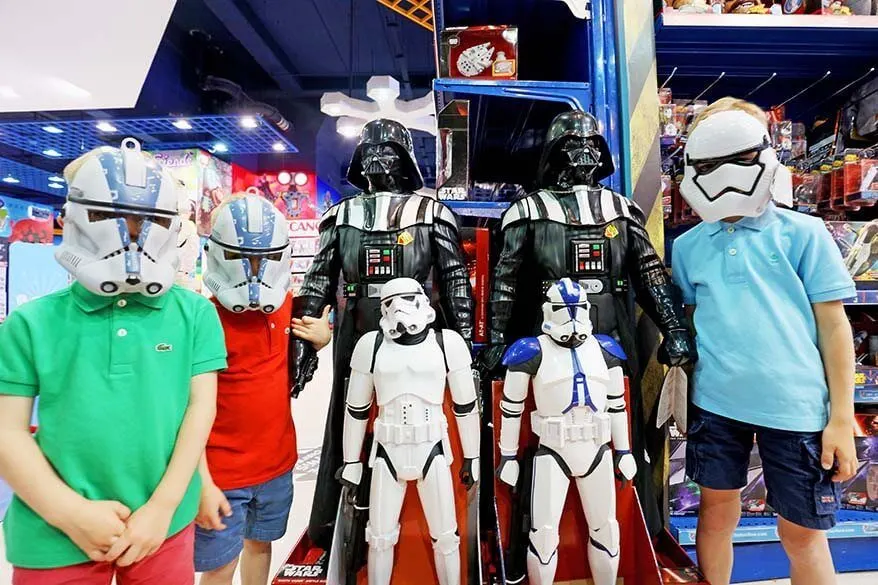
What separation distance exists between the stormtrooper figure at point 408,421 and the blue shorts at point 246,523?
24 cm

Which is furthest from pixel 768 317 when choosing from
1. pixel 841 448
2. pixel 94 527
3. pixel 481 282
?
pixel 94 527

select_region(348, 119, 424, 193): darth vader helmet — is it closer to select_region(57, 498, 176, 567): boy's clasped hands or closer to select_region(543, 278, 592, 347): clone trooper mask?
select_region(543, 278, 592, 347): clone trooper mask

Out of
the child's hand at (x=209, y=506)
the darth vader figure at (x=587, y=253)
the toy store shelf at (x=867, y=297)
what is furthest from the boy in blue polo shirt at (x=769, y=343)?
the child's hand at (x=209, y=506)

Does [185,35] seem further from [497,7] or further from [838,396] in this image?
[838,396]

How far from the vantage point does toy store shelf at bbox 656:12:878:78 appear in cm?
247

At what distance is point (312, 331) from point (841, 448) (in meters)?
1.89

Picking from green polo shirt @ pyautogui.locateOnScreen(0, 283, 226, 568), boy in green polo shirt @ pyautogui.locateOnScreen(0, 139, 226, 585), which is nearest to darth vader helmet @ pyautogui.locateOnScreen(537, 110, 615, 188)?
boy in green polo shirt @ pyautogui.locateOnScreen(0, 139, 226, 585)

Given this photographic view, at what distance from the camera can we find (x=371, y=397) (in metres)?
1.77

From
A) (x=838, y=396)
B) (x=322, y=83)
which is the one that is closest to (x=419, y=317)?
(x=838, y=396)

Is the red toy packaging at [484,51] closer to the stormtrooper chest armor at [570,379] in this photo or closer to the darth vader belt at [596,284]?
the darth vader belt at [596,284]

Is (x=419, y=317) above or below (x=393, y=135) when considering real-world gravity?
below

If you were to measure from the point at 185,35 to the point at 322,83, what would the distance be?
2.28 meters

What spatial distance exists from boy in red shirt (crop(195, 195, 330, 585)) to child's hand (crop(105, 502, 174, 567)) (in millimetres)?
441

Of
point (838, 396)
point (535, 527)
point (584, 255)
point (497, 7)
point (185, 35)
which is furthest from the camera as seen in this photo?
point (185, 35)
